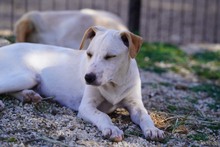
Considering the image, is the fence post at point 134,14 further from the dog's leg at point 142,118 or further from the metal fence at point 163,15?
the dog's leg at point 142,118

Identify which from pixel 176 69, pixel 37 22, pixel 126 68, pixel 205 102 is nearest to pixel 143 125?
pixel 126 68

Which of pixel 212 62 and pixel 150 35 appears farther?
pixel 150 35

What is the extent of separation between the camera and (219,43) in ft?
32.2

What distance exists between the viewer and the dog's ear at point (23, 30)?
7.25m

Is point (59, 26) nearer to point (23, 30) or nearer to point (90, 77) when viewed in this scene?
point (23, 30)

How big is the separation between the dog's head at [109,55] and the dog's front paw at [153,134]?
49 cm

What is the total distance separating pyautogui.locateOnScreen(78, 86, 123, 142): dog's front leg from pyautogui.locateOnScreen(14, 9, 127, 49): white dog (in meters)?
2.60

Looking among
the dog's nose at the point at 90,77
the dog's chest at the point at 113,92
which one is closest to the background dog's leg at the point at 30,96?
the dog's chest at the point at 113,92

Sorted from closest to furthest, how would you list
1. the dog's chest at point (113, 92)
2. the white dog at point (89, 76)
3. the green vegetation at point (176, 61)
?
1. the white dog at point (89, 76)
2. the dog's chest at point (113, 92)
3. the green vegetation at point (176, 61)

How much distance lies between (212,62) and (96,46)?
3852 mm

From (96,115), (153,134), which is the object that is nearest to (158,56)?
(96,115)

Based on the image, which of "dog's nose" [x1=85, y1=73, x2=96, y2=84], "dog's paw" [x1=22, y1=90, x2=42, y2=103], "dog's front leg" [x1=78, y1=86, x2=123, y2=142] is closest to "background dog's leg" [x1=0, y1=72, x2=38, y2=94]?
"dog's paw" [x1=22, y1=90, x2=42, y2=103]

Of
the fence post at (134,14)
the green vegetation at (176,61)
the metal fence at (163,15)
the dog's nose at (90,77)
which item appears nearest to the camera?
the dog's nose at (90,77)

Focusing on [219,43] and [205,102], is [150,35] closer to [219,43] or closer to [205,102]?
[219,43]
